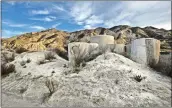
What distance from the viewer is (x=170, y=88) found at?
21.8 ft

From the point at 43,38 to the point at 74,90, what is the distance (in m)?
13.3

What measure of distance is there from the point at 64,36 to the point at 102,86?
13326 mm

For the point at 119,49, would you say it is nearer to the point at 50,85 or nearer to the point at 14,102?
the point at 50,85

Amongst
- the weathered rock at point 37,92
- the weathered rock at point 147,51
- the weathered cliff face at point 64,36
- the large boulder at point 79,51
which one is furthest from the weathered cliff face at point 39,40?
the weathered rock at point 37,92

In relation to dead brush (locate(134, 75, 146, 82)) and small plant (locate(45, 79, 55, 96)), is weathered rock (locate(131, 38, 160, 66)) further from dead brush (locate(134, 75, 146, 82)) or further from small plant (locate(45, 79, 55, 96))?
small plant (locate(45, 79, 55, 96))

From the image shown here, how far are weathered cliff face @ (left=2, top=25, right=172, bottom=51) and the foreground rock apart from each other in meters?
7.89

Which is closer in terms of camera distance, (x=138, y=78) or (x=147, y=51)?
(x=138, y=78)

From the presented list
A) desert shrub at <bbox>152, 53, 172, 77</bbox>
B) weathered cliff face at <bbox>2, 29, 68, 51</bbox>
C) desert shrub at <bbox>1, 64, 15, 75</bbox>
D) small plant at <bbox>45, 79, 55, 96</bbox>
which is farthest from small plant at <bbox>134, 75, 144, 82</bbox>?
weathered cliff face at <bbox>2, 29, 68, 51</bbox>

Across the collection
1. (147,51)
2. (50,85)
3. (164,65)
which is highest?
(147,51)

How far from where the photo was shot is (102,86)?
6.68 meters

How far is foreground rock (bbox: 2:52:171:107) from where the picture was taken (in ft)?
19.7

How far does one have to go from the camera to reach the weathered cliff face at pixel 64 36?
54.8 feet

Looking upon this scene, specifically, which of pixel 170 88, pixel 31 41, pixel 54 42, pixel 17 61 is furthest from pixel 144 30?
pixel 170 88

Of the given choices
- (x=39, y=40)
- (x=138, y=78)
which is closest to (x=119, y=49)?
(x=138, y=78)
